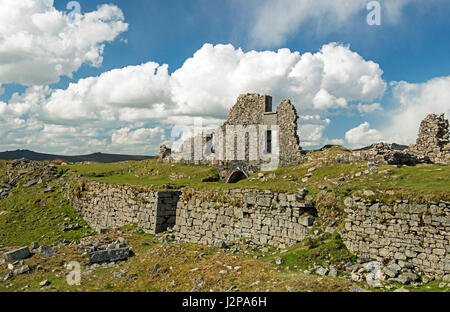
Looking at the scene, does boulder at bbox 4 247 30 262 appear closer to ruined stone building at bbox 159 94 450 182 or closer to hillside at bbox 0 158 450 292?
hillside at bbox 0 158 450 292

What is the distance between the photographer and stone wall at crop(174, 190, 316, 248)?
12.4m

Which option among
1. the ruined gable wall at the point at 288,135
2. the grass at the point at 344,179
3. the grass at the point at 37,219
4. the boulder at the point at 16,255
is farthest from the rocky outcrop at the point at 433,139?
the grass at the point at 37,219

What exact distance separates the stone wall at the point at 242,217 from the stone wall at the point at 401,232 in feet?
6.62

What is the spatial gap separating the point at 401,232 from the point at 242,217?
20.9ft

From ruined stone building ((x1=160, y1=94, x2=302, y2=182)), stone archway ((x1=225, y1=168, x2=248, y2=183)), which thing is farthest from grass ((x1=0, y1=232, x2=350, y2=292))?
ruined stone building ((x1=160, y1=94, x2=302, y2=182))

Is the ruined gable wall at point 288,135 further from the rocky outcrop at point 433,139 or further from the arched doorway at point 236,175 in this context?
the rocky outcrop at point 433,139

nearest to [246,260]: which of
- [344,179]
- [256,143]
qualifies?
[344,179]

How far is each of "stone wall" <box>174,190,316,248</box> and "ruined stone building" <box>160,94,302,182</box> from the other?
32.9ft

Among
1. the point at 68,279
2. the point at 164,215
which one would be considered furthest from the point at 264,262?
the point at 164,215

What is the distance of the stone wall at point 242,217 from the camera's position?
1240cm

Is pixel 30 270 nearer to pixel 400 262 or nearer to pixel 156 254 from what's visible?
pixel 156 254

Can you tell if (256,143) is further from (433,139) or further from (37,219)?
(37,219)

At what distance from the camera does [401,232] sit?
370 inches
